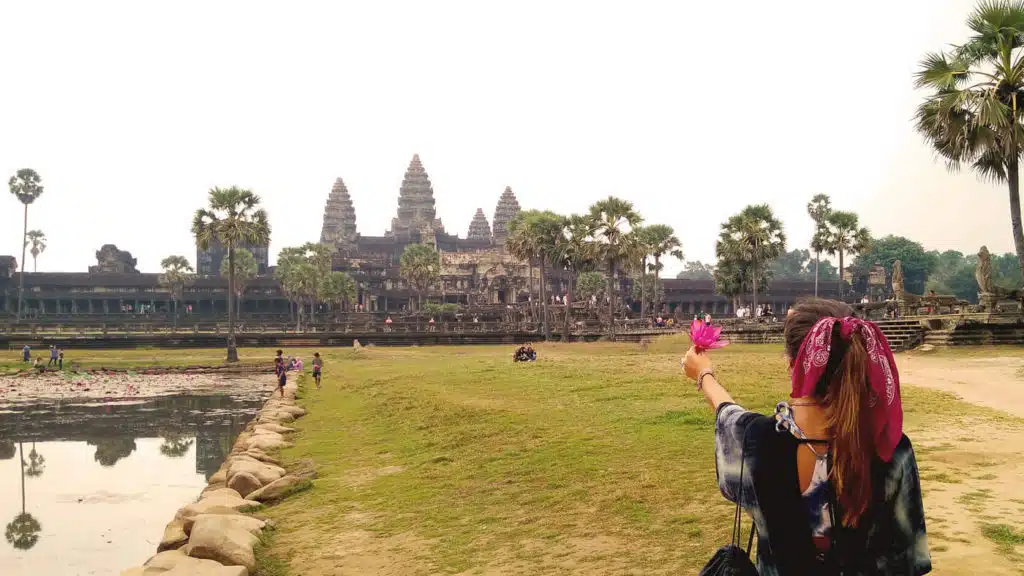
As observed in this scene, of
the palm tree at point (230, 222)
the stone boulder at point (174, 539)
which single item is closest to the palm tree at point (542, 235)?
the palm tree at point (230, 222)

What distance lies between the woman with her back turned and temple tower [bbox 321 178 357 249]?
151 meters

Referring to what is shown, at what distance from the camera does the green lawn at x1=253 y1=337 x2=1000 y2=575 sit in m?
8.86

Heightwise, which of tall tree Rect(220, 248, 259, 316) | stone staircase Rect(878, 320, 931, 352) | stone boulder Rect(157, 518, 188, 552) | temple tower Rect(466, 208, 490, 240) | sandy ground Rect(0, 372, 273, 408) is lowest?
stone boulder Rect(157, 518, 188, 552)

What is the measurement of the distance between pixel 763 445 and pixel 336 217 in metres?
157

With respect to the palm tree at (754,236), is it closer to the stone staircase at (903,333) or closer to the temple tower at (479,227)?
the stone staircase at (903,333)

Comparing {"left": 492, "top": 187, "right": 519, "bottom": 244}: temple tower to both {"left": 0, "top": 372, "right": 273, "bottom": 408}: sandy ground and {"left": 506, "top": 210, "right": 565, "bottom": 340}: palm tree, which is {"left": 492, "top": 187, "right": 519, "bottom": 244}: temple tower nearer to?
{"left": 506, "top": 210, "right": 565, "bottom": 340}: palm tree

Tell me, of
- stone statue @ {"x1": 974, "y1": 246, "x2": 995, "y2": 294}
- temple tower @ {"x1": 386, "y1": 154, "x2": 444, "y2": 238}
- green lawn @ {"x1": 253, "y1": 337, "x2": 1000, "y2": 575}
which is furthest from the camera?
temple tower @ {"x1": 386, "y1": 154, "x2": 444, "y2": 238}

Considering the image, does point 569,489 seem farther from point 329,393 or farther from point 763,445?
point 329,393

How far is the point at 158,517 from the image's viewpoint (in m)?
14.6

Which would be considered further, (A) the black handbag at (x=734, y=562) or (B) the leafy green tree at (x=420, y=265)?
(B) the leafy green tree at (x=420, y=265)

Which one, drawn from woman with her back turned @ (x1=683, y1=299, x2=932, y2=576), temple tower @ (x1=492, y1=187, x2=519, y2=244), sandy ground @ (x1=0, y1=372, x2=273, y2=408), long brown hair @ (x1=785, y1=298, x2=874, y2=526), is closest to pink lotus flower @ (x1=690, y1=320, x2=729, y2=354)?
woman with her back turned @ (x1=683, y1=299, x2=932, y2=576)

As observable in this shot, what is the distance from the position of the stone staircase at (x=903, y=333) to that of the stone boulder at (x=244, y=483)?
A: 74.0 feet

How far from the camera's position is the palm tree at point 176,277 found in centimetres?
9825

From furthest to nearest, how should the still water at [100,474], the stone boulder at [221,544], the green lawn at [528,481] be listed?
the still water at [100,474] → the stone boulder at [221,544] → the green lawn at [528,481]
